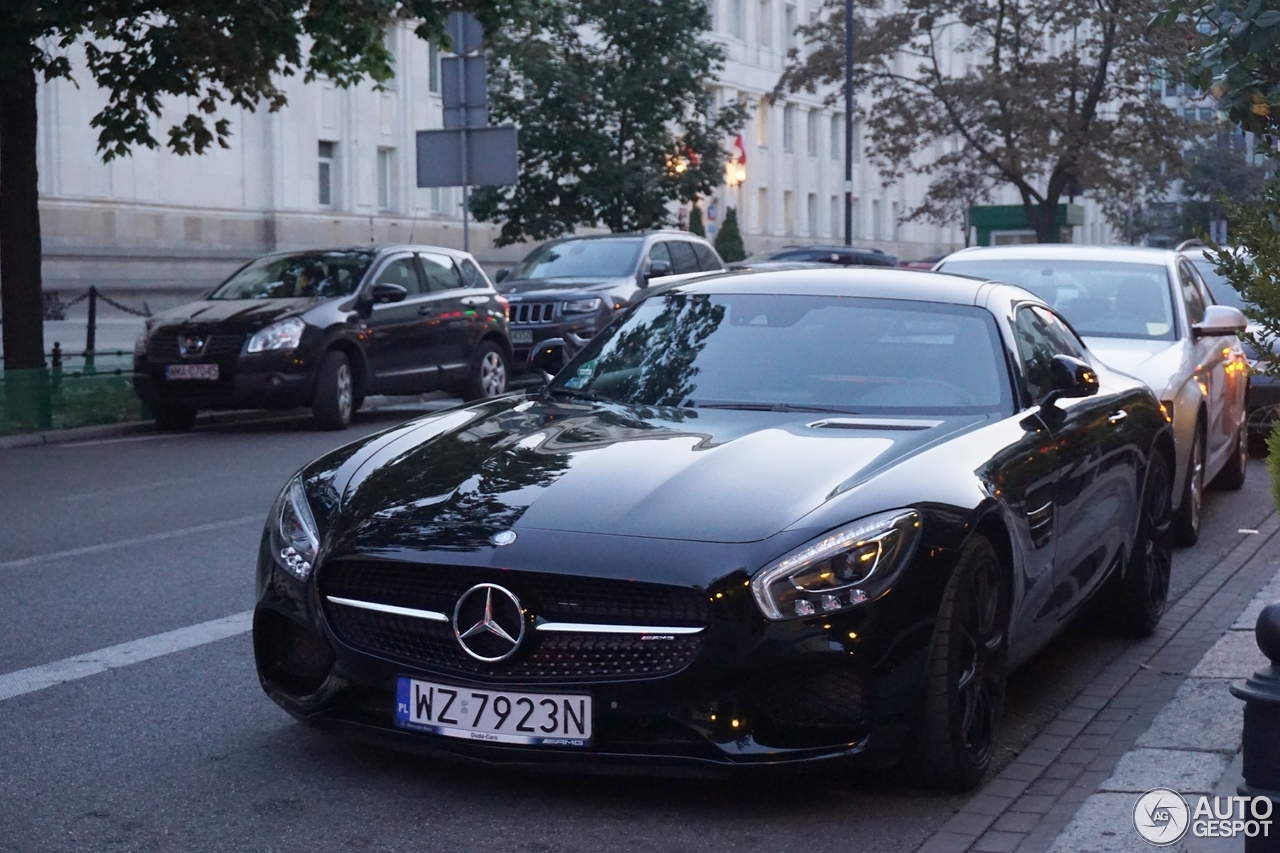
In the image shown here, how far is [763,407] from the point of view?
5.52 m

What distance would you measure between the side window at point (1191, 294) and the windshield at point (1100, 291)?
0.19 metres

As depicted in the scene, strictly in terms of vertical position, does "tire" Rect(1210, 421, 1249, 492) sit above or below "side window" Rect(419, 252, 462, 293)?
below

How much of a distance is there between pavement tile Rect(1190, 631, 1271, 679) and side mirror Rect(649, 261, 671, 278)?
1377 cm

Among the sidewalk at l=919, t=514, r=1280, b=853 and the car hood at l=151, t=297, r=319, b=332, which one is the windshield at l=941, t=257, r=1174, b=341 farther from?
the car hood at l=151, t=297, r=319, b=332

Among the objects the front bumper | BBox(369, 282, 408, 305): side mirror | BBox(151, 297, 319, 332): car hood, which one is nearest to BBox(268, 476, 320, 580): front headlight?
the front bumper

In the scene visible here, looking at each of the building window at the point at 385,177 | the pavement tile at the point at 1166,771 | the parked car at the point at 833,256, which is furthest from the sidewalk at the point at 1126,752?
the building window at the point at 385,177

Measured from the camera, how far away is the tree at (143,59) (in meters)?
15.3

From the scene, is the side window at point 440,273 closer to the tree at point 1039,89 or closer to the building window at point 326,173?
the tree at point 1039,89

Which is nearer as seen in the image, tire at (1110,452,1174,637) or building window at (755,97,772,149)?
tire at (1110,452,1174,637)

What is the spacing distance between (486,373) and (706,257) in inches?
188

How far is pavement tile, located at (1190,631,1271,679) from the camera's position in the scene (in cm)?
591

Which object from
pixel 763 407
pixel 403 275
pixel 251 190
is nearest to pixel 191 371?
pixel 403 275

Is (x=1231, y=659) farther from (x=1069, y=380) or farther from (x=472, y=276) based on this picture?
(x=472, y=276)

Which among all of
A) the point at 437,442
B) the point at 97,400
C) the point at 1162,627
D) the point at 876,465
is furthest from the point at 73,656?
the point at 97,400
